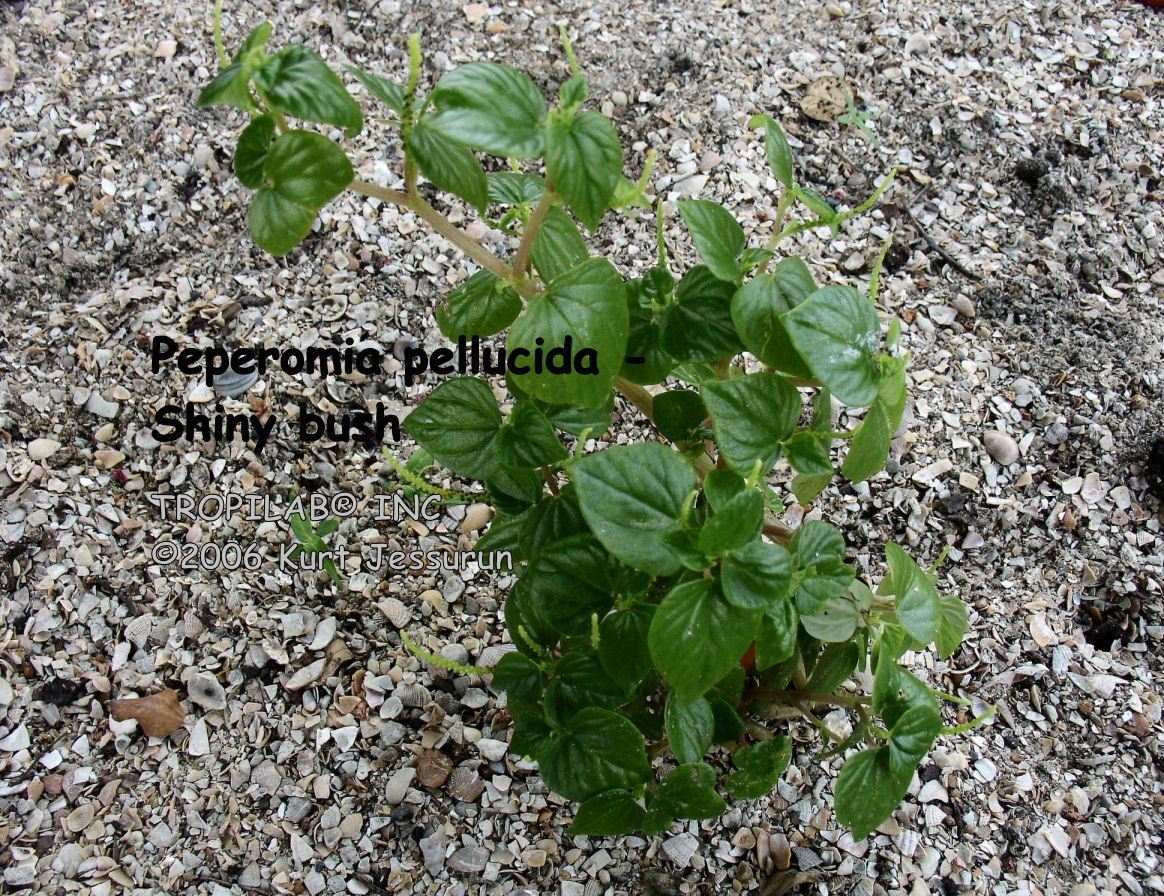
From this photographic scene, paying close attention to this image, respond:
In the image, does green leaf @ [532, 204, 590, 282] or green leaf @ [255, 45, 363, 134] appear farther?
green leaf @ [532, 204, 590, 282]

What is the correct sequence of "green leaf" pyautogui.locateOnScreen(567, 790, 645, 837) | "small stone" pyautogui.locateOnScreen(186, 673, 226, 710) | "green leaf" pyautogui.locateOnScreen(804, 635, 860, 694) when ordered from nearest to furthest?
"green leaf" pyautogui.locateOnScreen(567, 790, 645, 837)
"green leaf" pyautogui.locateOnScreen(804, 635, 860, 694)
"small stone" pyautogui.locateOnScreen(186, 673, 226, 710)

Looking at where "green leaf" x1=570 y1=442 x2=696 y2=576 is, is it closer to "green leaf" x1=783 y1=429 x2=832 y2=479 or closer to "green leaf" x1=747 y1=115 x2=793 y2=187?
"green leaf" x1=783 y1=429 x2=832 y2=479

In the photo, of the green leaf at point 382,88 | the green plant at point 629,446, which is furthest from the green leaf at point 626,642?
the green leaf at point 382,88

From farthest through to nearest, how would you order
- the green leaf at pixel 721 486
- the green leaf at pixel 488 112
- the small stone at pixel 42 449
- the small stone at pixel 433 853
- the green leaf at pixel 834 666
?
1. the small stone at pixel 42 449
2. the small stone at pixel 433 853
3. the green leaf at pixel 834 666
4. the green leaf at pixel 721 486
5. the green leaf at pixel 488 112

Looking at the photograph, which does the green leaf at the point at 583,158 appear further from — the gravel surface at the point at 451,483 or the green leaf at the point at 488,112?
the gravel surface at the point at 451,483

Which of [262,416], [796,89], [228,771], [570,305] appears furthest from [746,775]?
[796,89]

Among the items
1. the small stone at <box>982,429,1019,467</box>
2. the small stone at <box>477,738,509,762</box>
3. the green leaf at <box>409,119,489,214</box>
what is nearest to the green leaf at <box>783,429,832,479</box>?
the green leaf at <box>409,119,489,214</box>

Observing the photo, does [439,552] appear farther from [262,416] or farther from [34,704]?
[34,704]
